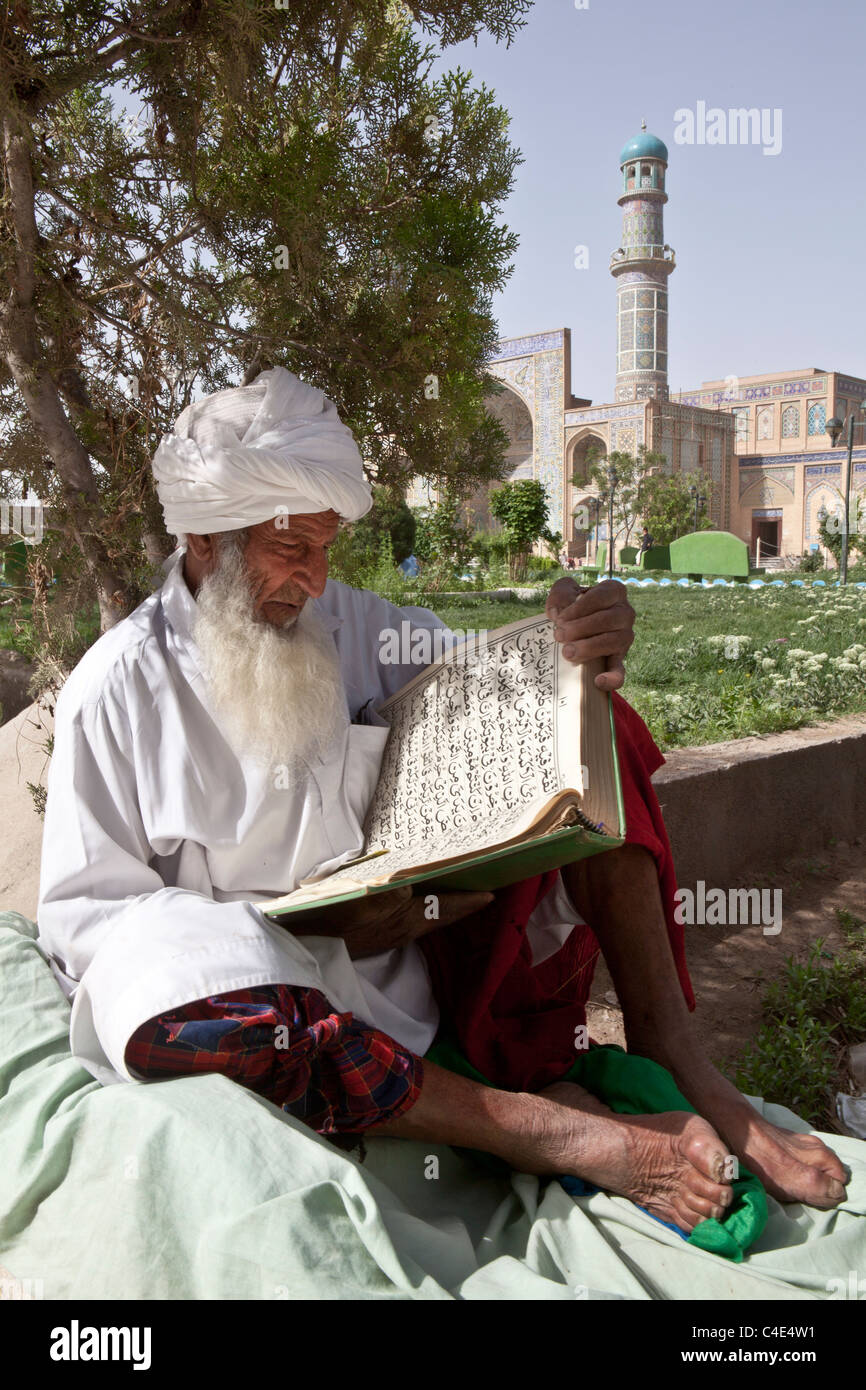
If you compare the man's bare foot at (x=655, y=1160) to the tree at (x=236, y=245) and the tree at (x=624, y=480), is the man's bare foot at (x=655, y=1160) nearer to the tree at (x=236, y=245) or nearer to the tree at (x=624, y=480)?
the tree at (x=236, y=245)

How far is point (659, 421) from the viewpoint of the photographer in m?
35.1

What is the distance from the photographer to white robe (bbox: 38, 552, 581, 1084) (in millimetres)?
1406

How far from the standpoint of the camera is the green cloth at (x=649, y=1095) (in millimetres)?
1414

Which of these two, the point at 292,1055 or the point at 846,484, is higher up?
the point at 846,484

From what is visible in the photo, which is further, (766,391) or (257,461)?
(766,391)

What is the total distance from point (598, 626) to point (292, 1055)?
31.0 inches

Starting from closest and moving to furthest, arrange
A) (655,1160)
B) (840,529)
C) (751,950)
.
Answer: (655,1160) → (751,950) → (840,529)

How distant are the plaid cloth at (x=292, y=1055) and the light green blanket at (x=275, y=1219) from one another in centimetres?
4

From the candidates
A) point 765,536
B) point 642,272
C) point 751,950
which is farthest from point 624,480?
point 751,950

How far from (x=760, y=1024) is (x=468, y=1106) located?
1.43m

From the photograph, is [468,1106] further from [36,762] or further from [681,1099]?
[36,762]

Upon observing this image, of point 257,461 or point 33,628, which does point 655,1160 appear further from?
point 33,628

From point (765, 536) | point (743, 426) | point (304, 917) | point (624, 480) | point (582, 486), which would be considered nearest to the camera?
point (304, 917)

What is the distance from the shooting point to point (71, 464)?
2.40m
